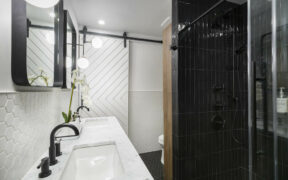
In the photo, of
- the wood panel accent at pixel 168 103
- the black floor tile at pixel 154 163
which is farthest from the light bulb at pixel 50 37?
the black floor tile at pixel 154 163

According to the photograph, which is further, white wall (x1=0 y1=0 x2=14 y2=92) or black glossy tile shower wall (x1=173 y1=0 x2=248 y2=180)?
black glossy tile shower wall (x1=173 y1=0 x2=248 y2=180)

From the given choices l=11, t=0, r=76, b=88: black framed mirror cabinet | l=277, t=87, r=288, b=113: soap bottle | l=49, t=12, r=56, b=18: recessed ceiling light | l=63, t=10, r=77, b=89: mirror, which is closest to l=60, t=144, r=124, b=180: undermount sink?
l=11, t=0, r=76, b=88: black framed mirror cabinet

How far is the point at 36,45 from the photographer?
79 centimetres

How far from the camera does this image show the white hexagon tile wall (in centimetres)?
49

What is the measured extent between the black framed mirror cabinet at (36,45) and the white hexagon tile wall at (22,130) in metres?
0.09

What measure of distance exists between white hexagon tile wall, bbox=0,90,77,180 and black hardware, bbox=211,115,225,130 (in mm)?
1699

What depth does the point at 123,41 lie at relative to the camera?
8.48 ft

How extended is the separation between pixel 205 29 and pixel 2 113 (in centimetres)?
189

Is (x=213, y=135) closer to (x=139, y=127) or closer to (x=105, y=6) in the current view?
(x=139, y=127)

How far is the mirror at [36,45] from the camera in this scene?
58 centimetres

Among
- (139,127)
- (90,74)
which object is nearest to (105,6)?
(90,74)

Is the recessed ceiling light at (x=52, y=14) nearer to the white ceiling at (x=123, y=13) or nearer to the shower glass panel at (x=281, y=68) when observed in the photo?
the white ceiling at (x=123, y=13)

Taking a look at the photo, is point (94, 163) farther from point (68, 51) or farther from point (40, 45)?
point (68, 51)

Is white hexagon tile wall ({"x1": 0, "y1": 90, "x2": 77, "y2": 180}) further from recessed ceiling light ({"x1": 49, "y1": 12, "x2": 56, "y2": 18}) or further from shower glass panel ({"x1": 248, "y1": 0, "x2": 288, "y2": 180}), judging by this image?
shower glass panel ({"x1": 248, "y1": 0, "x2": 288, "y2": 180})
